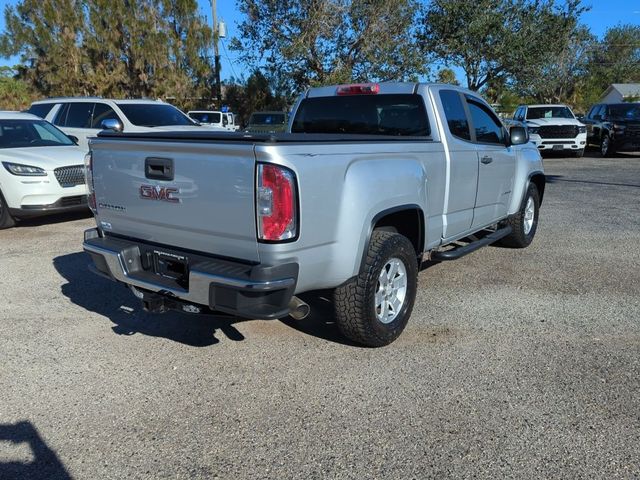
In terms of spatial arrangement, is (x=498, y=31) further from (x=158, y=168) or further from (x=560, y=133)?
(x=158, y=168)

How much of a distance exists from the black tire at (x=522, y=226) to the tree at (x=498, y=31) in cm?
1910

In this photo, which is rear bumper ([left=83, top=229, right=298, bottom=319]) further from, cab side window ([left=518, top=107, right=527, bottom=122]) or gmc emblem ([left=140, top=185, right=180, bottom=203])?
cab side window ([left=518, top=107, right=527, bottom=122])

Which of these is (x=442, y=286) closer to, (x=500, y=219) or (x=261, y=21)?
(x=500, y=219)

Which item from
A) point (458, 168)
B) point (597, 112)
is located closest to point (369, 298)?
point (458, 168)

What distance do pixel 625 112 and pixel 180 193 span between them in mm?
20034

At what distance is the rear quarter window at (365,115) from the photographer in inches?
194

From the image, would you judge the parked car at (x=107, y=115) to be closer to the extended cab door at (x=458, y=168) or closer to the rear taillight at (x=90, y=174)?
the rear taillight at (x=90, y=174)

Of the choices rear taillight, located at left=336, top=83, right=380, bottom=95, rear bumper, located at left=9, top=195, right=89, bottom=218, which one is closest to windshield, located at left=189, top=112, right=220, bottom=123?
rear bumper, located at left=9, top=195, right=89, bottom=218

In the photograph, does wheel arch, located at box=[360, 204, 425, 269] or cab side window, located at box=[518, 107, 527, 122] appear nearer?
wheel arch, located at box=[360, 204, 425, 269]

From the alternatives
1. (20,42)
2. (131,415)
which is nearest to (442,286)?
(131,415)

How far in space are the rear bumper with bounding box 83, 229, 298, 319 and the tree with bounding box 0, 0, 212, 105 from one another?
21039 mm

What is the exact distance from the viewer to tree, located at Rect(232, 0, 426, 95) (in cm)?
2284

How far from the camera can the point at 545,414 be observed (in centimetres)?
318

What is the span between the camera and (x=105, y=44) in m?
22.2
